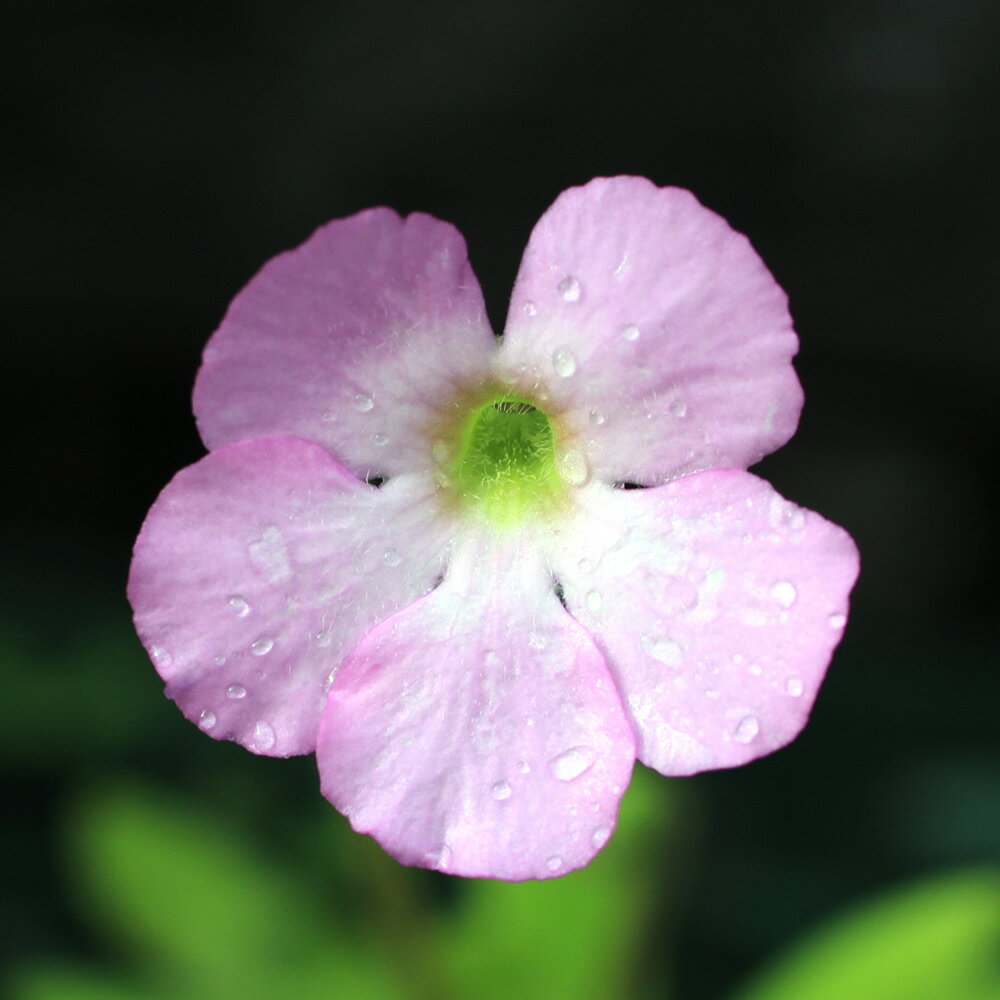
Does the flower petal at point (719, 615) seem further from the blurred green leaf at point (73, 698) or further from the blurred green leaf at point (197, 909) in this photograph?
the blurred green leaf at point (73, 698)

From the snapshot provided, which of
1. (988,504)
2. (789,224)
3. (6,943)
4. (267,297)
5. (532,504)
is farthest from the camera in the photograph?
(988,504)

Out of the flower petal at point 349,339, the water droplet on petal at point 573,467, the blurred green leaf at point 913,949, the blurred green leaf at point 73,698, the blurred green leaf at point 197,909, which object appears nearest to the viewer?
the flower petal at point 349,339

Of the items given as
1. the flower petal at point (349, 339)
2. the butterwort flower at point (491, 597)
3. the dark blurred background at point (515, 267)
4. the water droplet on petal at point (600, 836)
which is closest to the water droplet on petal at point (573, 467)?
the butterwort flower at point (491, 597)

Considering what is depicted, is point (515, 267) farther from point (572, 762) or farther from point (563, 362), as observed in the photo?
point (572, 762)

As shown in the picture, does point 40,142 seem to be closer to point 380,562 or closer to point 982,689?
point 380,562

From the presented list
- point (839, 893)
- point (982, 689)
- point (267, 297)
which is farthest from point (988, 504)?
point (267, 297)

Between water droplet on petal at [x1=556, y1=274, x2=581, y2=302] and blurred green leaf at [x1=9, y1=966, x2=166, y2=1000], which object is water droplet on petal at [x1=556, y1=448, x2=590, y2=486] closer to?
water droplet on petal at [x1=556, y1=274, x2=581, y2=302]

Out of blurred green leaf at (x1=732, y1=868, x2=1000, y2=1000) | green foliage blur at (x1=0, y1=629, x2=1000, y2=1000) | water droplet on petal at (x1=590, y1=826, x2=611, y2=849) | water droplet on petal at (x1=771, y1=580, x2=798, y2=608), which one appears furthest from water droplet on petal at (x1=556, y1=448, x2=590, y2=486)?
blurred green leaf at (x1=732, y1=868, x2=1000, y2=1000)
